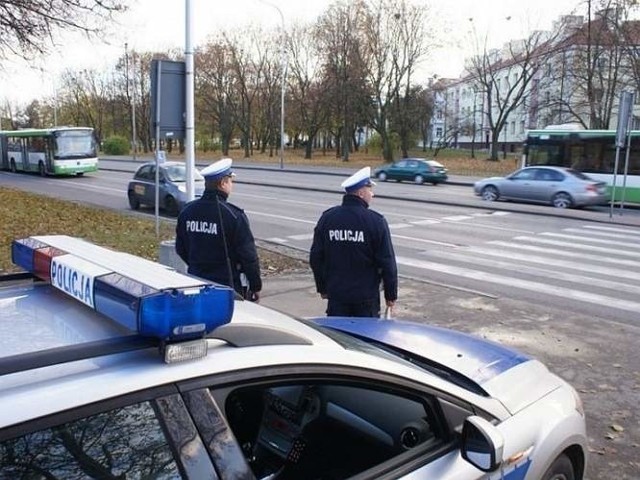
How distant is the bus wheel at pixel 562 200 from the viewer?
20.8 meters

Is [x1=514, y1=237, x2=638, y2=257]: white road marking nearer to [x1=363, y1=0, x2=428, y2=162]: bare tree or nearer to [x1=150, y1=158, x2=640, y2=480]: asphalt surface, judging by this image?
[x1=150, y1=158, x2=640, y2=480]: asphalt surface

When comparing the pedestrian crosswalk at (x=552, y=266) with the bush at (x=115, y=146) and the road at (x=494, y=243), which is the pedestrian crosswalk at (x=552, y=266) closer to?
the road at (x=494, y=243)

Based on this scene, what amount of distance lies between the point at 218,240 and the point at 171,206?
13.6 m

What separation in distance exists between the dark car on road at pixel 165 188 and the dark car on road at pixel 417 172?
52.3 feet

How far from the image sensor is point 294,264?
34.1ft

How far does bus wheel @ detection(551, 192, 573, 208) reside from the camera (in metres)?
20.8

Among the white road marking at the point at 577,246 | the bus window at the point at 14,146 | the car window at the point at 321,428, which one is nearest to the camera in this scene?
the car window at the point at 321,428

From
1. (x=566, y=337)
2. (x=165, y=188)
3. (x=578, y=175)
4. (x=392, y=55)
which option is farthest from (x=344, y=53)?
(x=566, y=337)

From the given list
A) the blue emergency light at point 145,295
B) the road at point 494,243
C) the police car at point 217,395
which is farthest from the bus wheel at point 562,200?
the blue emergency light at point 145,295

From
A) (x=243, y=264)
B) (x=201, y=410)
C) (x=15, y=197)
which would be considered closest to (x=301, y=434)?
(x=201, y=410)

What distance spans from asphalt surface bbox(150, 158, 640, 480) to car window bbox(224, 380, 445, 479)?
2085mm

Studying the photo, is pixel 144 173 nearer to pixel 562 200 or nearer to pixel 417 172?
pixel 562 200

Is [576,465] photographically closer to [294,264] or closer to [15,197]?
[294,264]

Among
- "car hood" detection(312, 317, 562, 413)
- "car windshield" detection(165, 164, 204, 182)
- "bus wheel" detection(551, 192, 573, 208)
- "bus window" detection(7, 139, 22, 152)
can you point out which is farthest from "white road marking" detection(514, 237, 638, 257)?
"bus window" detection(7, 139, 22, 152)
